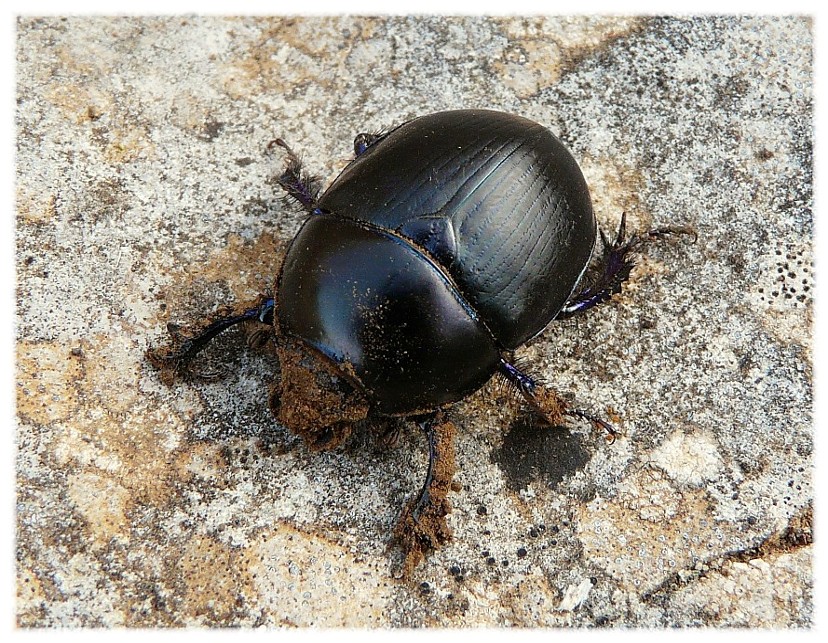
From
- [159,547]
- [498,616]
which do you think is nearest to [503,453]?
[498,616]

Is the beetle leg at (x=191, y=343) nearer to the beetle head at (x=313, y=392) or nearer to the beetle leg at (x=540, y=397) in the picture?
the beetle head at (x=313, y=392)

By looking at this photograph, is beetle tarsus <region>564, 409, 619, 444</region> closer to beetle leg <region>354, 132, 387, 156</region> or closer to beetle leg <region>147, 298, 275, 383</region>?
beetle leg <region>147, 298, 275, 383</region>

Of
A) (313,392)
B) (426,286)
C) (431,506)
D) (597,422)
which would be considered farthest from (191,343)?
(597,422)

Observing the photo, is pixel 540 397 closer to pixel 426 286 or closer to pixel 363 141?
pixel 426 286

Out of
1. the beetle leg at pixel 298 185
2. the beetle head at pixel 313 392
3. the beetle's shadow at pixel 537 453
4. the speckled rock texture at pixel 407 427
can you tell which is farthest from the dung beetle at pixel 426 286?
the beetle leg at pixel 298 185

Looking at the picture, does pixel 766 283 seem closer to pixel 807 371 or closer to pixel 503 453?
pixel 807 371

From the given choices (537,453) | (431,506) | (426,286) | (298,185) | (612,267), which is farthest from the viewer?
(298,185)

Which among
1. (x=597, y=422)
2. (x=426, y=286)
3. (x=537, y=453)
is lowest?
(x=537, y=453)
